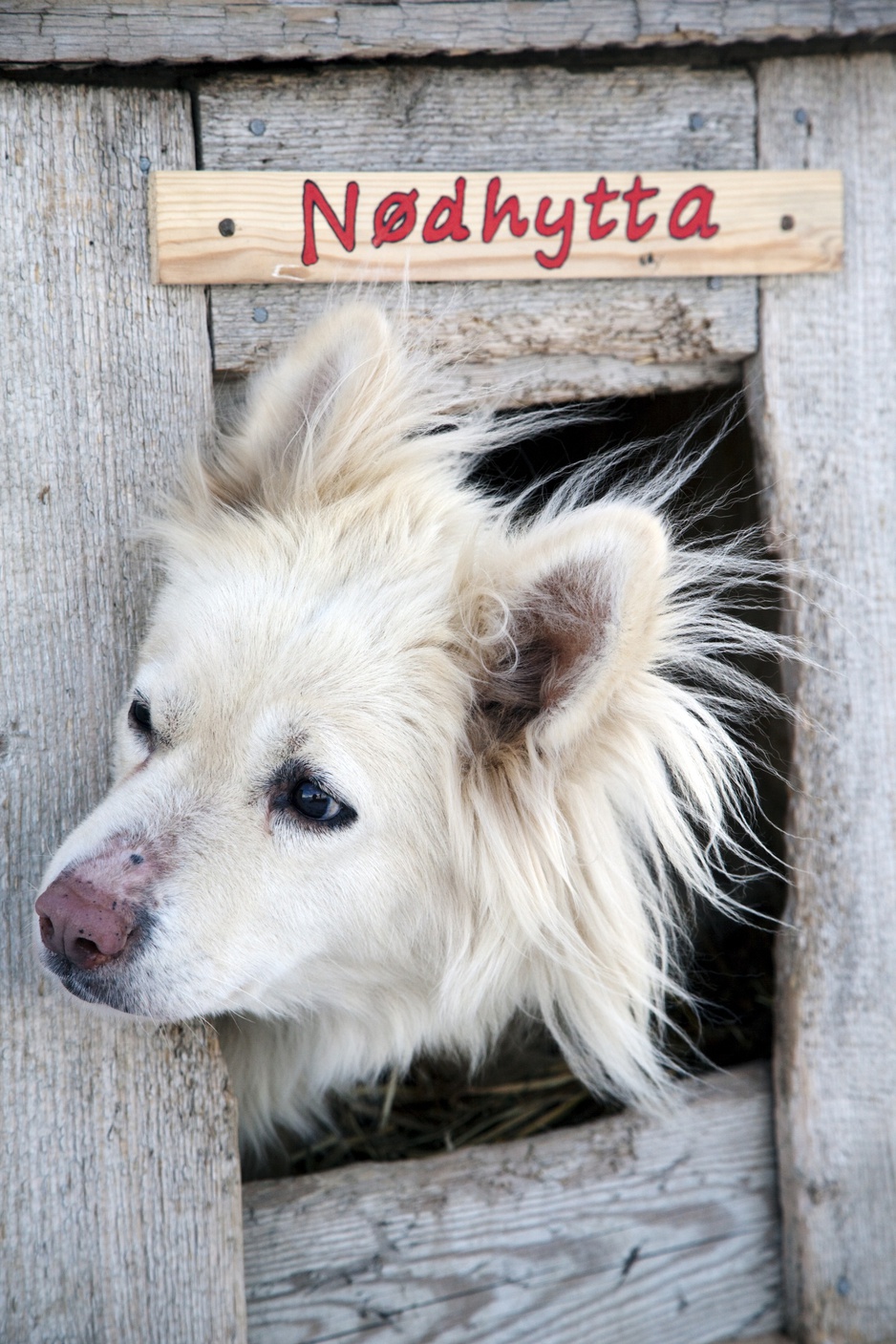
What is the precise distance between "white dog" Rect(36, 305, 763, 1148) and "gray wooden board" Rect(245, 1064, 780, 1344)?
323 millimetres

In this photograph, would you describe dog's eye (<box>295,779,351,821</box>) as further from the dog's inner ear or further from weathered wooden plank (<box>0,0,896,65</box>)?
weathered wooden plank (<box>0,0,896,65</box>)

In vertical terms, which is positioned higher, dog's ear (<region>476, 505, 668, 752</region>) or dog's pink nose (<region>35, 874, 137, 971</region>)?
dog's ear (<region>476, 505, 668, 752</region>)

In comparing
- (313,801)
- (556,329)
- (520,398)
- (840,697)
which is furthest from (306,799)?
(840,697)

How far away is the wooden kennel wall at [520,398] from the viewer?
5.62 feet

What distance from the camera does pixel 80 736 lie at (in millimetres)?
1750

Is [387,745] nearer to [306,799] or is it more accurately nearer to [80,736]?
[306,799]

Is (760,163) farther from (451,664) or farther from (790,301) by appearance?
(451,664)

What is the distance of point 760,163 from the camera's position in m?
1.98

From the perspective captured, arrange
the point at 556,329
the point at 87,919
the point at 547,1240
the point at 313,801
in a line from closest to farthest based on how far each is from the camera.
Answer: the point at 87,919 < the point at 313,801 < the point at 556,329 < the point at 547,1240

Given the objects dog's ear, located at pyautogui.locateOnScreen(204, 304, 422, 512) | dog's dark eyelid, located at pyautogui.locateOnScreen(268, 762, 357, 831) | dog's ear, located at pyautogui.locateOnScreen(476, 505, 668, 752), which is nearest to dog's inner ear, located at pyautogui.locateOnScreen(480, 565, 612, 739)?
dog's ear, located at pyautogui.locateOnScreen(476, 505, 668, 752)

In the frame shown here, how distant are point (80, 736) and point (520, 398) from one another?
0.98 m

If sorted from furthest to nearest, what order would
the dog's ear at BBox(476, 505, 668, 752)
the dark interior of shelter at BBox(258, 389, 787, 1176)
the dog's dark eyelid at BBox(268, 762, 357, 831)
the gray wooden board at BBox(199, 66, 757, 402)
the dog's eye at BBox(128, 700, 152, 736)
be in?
the dark interior of shelter at BBox(258, 389, 787, 1176)
the gray wooden board at BBox(199, 66, 757, 402)
the dog's eye at BBox(128, 700, 152, 736)
the dog's dark eyelid at BBox(268, 762, 357, 831)
the dog's ear at BBox(476, 505, 668, 752)

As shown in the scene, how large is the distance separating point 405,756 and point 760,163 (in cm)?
131

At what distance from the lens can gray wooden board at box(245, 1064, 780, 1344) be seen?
1938 mm
